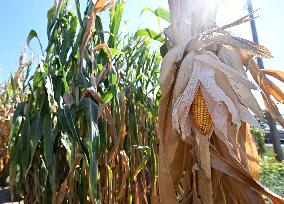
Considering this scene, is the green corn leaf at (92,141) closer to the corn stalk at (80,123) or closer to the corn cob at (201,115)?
the corn stalk at (80,123)

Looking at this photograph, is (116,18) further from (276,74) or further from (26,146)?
(276,74)

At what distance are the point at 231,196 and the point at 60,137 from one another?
1.00m

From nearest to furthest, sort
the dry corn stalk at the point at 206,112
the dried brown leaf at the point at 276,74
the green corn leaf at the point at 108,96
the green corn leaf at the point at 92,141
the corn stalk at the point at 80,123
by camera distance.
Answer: the dry corn stalk at the point at 206,112, the dried brown leaf at the point at 276,74, the green corn leaf at the point at 92,141, the corn stalk at the point at 80,123, the green corn leaf at the point at 108,96

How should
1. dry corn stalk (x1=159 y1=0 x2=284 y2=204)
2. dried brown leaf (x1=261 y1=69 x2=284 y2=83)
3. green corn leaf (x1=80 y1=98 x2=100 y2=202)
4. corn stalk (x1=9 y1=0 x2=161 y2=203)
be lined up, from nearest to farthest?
Result: dry corn stalk (x1=159 y1=0 x2=284 y2=204) → dried brown leaf (x1=261 y1=69 x2=284 y2=83) → green corn leaf (x1=80 y1=98 x2=100 y2=202) → corn stalk (x1=9 y1=0 x2=161 y2=203)

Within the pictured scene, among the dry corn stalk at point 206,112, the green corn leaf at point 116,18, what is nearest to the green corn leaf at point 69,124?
the green corn leaf at point 116,18

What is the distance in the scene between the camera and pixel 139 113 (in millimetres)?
1981

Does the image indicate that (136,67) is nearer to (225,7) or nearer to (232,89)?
(225,7)

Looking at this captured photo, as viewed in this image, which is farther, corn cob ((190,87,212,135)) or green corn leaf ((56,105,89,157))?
green corn leaf ((56,105,89,157))

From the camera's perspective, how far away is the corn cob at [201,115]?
570 mm

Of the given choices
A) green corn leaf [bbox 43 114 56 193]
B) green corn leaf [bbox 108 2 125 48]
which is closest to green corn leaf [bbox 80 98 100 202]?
green corn leaf [bbox 43 114 56 193]

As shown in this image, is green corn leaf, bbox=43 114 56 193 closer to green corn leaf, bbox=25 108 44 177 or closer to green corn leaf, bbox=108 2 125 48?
green corn leaf, bbox=25 108 44 177

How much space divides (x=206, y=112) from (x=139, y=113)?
4.64 ft

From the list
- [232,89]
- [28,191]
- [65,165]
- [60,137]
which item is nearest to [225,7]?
[232,89]

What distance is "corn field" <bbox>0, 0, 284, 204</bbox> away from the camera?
585mm
